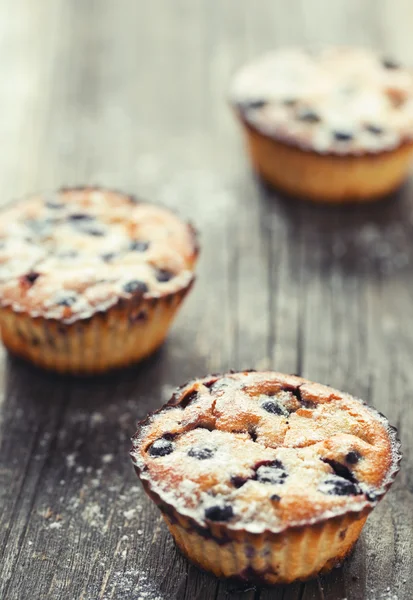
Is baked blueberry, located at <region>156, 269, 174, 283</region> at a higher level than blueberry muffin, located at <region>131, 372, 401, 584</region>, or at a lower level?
higher

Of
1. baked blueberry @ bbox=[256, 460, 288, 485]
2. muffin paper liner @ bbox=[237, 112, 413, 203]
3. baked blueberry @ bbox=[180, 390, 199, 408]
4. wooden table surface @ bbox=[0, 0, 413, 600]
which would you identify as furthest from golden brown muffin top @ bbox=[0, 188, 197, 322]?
baked blueberry @ bbox=[256, 460, 288, 485]

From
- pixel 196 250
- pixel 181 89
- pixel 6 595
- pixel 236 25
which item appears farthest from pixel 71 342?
pixel 236 25

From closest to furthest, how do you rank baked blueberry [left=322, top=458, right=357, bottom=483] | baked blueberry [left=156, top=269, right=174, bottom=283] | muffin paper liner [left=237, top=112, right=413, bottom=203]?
baked blueberry [left=322, top=458, right=357, bottom=483] < baked blueberry [left=156, top=269, right=174, bottom=283] < muffin paper liner [left=237, top=112, right=413, bottom=203]

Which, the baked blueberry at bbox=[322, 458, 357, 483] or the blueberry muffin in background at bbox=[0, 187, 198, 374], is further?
the blueberry muffin in background at bbox=[0, 187, 198, 374]

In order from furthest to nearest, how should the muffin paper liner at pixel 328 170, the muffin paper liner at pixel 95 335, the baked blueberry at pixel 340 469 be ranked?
1. the muffin paper liner at pixel 328 170
2. the muffin paper liner at pixel 95 335
3. the baked blueberry at pixel 340 469

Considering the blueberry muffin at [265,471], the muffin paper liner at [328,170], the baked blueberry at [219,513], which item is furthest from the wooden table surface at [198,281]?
the baked blueberry at [219,513]

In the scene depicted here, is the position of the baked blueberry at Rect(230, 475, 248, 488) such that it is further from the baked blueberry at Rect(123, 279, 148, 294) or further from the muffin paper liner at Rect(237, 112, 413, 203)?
the muffin paper liner at Rect(237, 112, 413, 203)

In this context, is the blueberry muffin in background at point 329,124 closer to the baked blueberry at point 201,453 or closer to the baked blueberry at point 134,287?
the baked blueberry at point 134,287
